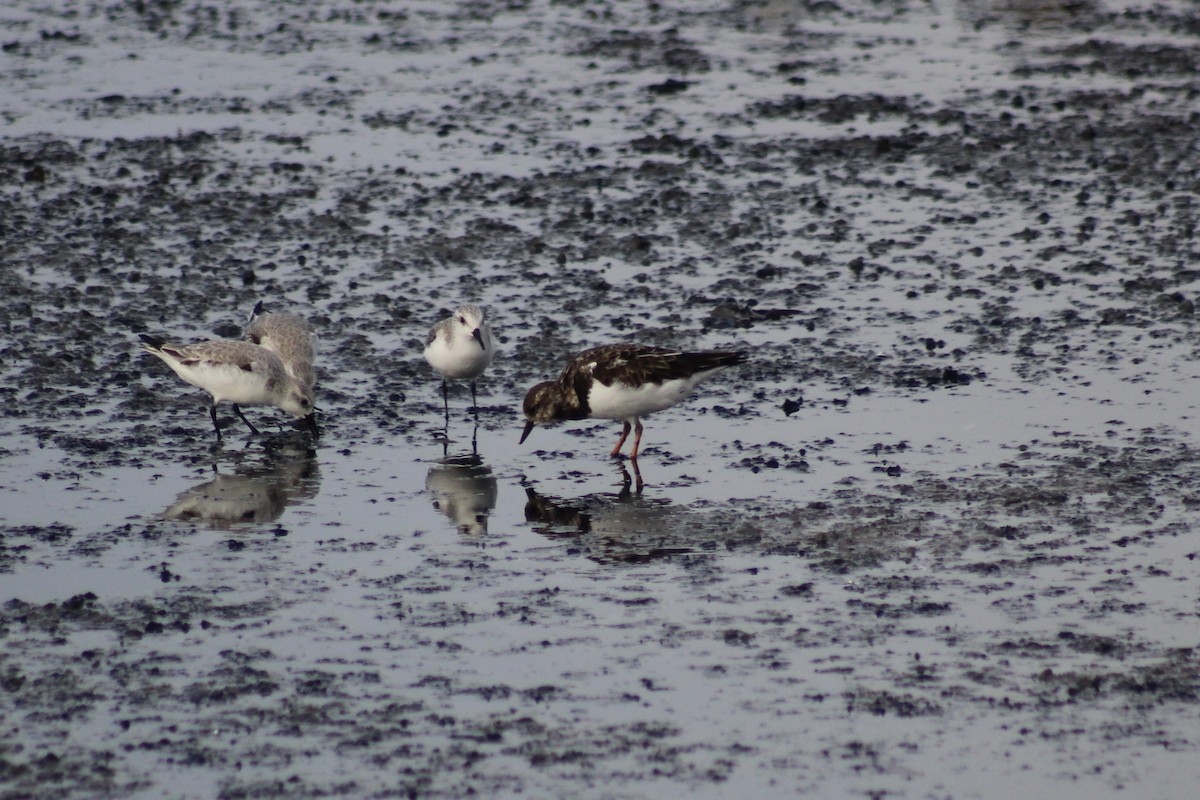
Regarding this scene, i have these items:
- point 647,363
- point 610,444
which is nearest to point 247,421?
point 610,444

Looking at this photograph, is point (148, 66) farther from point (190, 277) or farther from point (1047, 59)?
point (1047, 59)

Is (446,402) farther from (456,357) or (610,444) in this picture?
(610,444)

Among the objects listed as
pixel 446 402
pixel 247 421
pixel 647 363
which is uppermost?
pixel 647 363

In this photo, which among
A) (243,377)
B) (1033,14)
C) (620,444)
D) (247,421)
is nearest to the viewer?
(620,444)

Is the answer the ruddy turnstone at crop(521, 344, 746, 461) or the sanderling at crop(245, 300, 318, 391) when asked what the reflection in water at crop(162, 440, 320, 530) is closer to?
the sanderling at crop(245, 300, 318, 391)

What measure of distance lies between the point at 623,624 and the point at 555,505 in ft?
7.34

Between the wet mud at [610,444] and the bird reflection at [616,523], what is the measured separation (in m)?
0.04

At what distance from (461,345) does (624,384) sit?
4.90 ft

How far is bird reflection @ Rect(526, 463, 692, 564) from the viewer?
9984 mm

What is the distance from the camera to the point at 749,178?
19203mm

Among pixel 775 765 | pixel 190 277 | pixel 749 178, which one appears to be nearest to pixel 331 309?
pixel 190 277

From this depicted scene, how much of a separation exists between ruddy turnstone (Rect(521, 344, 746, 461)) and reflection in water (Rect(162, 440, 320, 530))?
5.28 ft

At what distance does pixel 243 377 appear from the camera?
12.3m

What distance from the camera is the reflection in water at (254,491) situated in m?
10.6
